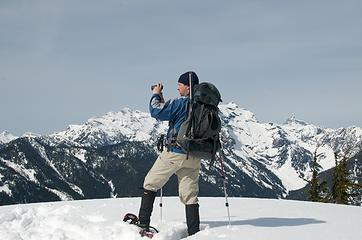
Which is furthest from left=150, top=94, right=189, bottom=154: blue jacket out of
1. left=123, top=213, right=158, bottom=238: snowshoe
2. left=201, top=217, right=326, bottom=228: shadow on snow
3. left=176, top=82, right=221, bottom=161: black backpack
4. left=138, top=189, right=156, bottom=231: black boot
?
left=201, top=217, right=326, bottom=228: shadow on snow

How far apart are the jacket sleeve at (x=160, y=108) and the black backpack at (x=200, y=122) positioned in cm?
32

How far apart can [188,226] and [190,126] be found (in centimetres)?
179

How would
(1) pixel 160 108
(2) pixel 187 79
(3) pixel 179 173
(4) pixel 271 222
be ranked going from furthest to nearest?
(4) pixel 271 222
(3) pixel 179 173
(2) pixel 187 79
(1) pixel 160 108

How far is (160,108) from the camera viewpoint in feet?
25.0

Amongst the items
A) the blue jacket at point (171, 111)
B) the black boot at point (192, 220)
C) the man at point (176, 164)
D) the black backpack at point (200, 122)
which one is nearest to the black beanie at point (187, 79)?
the man at point (176, 164)

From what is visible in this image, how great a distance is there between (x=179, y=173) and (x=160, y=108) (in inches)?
51.1

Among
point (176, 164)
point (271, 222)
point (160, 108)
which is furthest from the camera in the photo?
point (271, 222)

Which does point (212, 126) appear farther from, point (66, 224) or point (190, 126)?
point (66, 224)

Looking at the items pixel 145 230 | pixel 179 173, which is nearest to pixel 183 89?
pixel 179 173

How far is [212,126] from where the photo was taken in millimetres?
7734

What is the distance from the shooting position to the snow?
7.79m

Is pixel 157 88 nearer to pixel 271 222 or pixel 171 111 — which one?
pixel 171 111

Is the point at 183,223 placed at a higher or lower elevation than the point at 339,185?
higher

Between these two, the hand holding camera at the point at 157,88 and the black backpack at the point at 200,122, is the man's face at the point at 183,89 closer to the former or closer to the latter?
the black backpack at the point at 200,122
